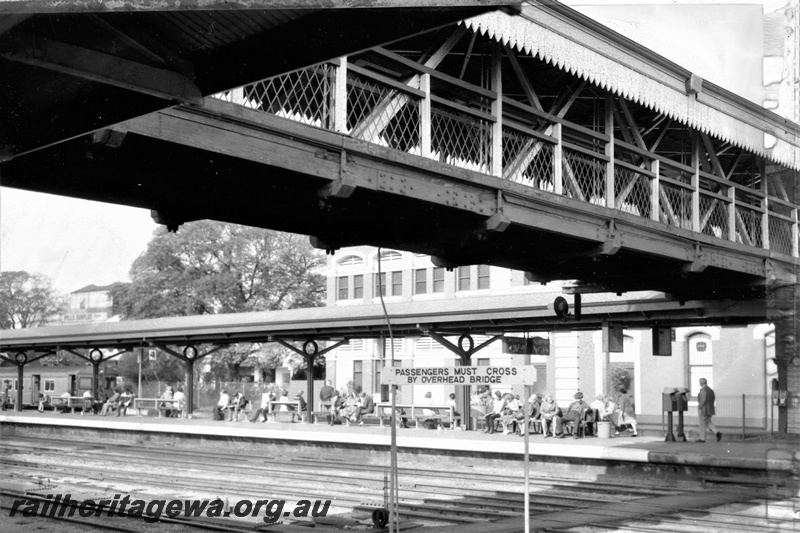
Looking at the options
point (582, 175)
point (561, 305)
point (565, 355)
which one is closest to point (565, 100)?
point (582, 175)

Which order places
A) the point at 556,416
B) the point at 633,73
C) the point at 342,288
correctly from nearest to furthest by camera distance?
1. the point at 633,73
2. the point at 556,416
3. the point at 342,288

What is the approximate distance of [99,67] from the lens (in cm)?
451

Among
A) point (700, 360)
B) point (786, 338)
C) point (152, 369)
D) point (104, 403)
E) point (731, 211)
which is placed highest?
point (731, 211)

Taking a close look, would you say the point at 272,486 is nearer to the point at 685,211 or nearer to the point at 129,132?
the point at 685,211

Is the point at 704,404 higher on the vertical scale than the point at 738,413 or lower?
higher

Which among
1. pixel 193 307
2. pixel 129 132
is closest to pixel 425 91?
pixel 129 132

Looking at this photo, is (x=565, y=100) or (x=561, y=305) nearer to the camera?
(x=565, y=100)

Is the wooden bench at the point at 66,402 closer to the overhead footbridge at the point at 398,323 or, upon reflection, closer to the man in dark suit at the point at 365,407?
the overhead footbridge at the point at 398,323

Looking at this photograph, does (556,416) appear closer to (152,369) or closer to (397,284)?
(397,284)

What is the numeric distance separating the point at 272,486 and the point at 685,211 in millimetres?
8622

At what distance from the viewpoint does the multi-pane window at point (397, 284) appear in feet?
159

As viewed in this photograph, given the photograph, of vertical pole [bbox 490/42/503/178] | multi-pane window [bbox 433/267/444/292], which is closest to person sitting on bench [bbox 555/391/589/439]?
vertical pole [bbox 490/42/503/178]

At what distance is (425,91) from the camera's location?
9.73 m

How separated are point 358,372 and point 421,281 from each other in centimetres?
783
